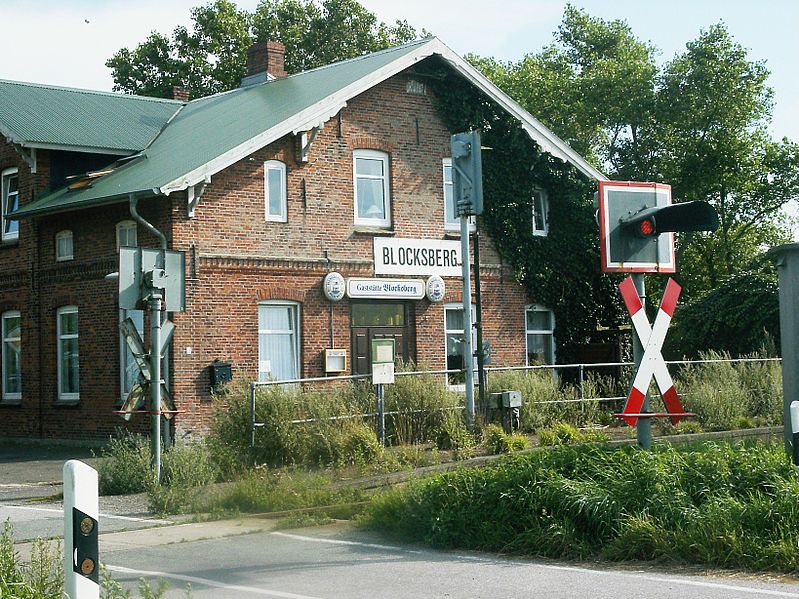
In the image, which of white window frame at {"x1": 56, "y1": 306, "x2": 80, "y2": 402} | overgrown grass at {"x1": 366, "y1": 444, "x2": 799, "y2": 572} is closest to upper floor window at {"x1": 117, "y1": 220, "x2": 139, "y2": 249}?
white window frame at {"x1": 56, "y1": 306, "x2": 80, "y2": 402}

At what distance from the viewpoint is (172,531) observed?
42.0 ft

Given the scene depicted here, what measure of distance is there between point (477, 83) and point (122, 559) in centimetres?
1918

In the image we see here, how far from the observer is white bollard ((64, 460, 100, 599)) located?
556 cm

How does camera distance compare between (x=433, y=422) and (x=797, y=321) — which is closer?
(x=797, y=321)

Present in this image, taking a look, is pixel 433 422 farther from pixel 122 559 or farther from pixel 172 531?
pixel 122 559

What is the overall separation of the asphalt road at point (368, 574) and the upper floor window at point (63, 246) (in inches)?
597

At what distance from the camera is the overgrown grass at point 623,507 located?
30.5 feet

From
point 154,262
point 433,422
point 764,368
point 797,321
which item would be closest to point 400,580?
point 797,321

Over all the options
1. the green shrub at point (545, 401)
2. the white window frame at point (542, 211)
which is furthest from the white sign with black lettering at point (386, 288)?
the green shrub at point (545, 401)

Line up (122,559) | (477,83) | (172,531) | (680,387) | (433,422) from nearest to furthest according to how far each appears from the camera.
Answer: (122,559) → (172,531) → (433,422) → (680,387) → (477,83)

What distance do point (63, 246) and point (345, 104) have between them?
22.4ft

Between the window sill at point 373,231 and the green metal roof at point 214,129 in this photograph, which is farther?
the window sill at point 373,231

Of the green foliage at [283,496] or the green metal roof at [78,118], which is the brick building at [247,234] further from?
the green foliage at [283,496]

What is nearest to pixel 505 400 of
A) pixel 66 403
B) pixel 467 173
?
pixel 467 173
